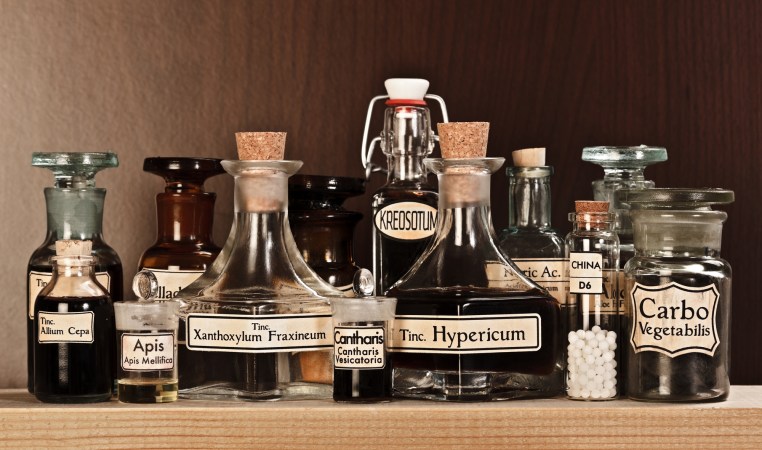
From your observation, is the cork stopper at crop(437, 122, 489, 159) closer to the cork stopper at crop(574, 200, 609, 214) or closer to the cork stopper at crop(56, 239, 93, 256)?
the cork stopper at crop(574, 200, 609, 214)

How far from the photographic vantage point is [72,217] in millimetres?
882

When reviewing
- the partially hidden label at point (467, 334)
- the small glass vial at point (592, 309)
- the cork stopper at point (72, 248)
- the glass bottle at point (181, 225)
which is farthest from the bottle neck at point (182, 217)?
the small glass vial at point (592, 309)

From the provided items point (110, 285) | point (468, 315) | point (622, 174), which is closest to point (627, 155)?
point (622, 174)

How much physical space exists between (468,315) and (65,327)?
1.01 feet

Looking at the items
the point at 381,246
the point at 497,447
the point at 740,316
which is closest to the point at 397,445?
the point at 497,447

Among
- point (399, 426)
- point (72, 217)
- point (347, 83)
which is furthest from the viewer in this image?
point (347, 83)

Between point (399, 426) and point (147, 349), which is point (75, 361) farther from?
point (399, 426)

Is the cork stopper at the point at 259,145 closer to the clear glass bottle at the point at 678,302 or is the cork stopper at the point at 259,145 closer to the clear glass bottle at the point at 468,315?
the clear glass bottle at the point at 468,315

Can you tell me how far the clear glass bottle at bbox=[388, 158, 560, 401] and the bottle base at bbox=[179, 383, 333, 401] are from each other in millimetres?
62

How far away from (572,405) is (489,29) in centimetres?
42

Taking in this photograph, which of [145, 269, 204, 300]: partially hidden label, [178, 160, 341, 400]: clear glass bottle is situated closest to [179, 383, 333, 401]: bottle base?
[178, 160, 341, 400]: clear glass bottle

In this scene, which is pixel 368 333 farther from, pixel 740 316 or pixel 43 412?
pixel 740 316

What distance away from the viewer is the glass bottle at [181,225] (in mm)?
896

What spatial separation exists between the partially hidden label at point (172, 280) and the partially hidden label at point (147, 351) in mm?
99
